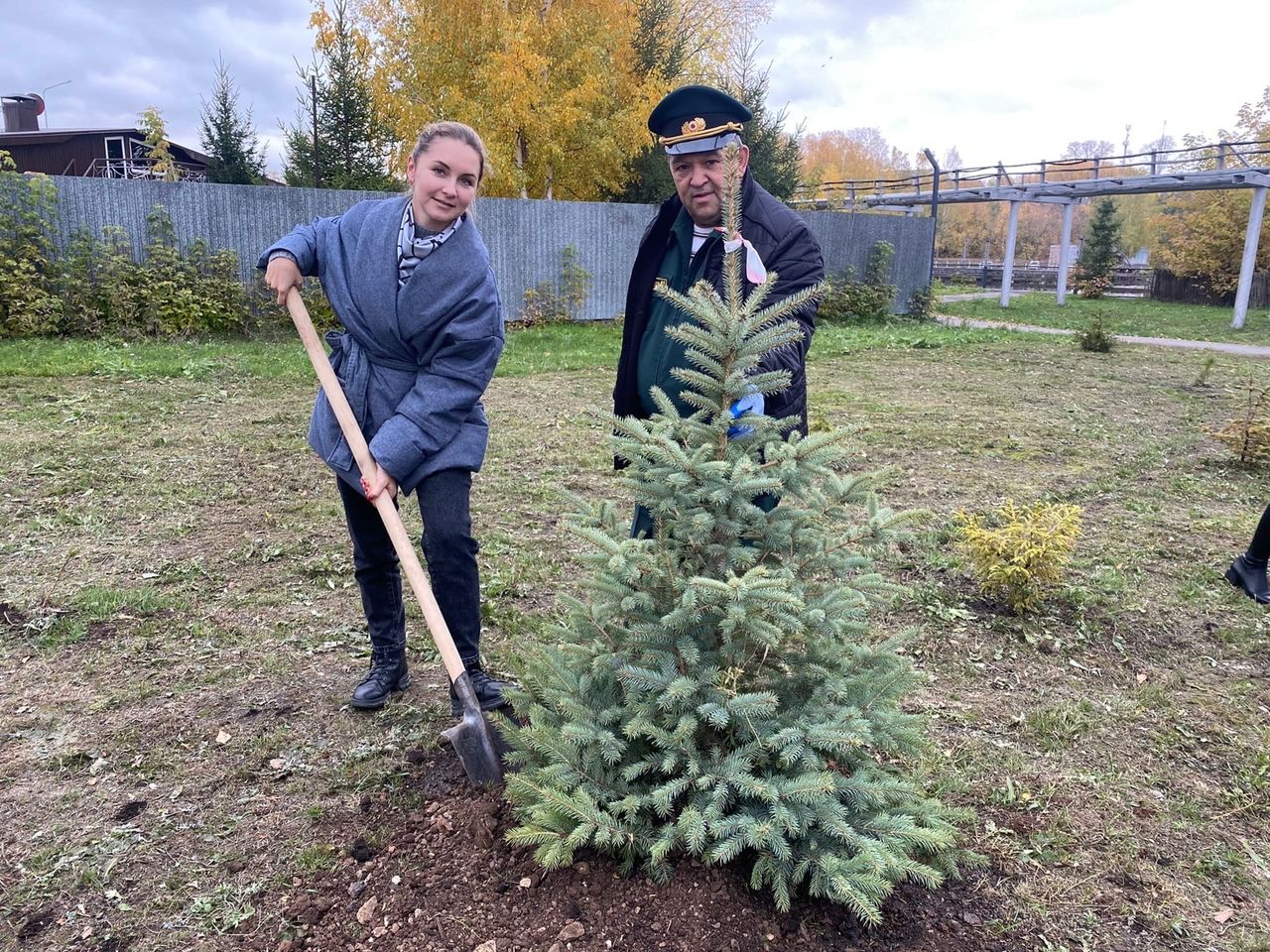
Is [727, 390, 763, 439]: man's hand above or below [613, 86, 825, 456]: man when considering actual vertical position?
below

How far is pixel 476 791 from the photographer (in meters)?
2.63

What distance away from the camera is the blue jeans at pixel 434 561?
9.58 feet

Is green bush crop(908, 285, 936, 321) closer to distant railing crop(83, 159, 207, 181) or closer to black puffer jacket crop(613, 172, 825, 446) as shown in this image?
black puffer jacket crop(613, 172, 825, 446)

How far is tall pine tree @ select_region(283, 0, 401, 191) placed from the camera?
773 inches

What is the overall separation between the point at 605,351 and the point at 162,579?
29.7 feet

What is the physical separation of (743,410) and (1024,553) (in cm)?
251

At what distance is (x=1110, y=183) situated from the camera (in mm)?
21688

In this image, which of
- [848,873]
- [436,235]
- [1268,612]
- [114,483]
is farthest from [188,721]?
[1268,612]

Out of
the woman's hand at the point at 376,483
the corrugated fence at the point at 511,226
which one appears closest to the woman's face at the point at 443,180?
the woman's hand at the point at 376,483

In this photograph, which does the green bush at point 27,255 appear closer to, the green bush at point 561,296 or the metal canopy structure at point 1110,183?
the green bush at point 561,296

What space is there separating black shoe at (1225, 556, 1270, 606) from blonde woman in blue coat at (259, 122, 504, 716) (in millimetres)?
3979

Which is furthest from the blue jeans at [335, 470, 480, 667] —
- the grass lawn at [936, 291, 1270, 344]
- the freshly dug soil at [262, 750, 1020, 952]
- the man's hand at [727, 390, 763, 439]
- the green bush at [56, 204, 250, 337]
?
the grass lawn at [936, 291, 1270, 344]

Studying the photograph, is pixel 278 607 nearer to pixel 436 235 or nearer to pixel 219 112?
pixel 436 235

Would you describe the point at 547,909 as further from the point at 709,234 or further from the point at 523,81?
the point at 523,81
